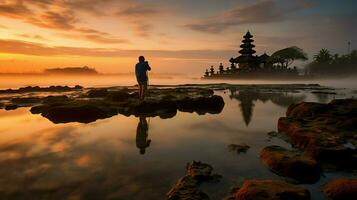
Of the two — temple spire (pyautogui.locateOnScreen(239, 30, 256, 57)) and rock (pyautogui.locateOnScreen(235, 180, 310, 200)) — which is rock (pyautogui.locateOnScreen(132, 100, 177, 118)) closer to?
rock (pyautogui.locateOnScreen(235, 180, 310, 200))

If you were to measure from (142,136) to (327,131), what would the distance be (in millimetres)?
4776

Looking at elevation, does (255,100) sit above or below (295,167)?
below

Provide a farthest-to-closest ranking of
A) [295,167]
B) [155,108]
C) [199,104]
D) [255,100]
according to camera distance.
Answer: [255,100] → [199,104] → [155,108] → [295,167]

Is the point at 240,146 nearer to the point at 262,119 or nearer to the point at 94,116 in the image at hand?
the point at 262,119

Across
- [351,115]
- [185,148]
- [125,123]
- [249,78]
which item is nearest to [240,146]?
[185,148]

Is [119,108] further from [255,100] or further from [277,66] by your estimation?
[277,66]

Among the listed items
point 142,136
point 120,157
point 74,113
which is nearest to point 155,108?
point 74,113

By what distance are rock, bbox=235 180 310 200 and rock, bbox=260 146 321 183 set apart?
37.6 inches

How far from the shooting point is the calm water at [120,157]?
4375 millimetres

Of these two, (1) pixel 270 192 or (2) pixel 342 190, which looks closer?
(1) pixel 270 192

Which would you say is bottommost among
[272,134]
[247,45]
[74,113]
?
[272,134]

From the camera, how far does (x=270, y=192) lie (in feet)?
12.2

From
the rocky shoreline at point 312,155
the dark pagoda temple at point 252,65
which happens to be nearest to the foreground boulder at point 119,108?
the rocky shoreline at point 312,155

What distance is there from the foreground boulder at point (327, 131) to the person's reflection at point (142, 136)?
11.7 ft
